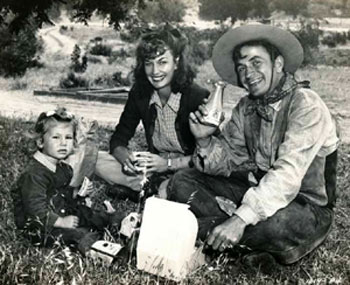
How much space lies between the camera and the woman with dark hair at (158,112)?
3686mm

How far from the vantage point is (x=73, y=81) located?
12.7 ft

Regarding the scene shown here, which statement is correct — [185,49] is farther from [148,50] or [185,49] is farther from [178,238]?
[178,238]

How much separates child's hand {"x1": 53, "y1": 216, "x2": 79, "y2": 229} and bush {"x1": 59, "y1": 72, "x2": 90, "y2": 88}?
0.90m

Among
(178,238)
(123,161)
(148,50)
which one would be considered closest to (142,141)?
(123,161)

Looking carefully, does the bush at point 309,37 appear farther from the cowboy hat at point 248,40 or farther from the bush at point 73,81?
the bush at point 73,81

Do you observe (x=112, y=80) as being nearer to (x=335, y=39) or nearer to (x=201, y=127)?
(x=201, y=127)

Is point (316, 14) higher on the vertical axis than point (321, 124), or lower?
higher

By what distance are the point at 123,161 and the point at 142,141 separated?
0.60ft

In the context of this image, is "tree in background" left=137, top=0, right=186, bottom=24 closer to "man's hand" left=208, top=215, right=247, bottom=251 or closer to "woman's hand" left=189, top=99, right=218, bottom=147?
"woman's hand" left=189, top=99, right=218, bottom=147

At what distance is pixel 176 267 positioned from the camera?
3.19 m

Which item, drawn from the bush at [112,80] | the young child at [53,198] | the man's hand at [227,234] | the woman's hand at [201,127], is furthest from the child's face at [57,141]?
the man's hand at [227,234]

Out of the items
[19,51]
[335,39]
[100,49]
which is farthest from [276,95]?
[19,51]

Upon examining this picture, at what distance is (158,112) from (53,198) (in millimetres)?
877

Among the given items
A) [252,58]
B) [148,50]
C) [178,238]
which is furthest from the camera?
[148,50]
